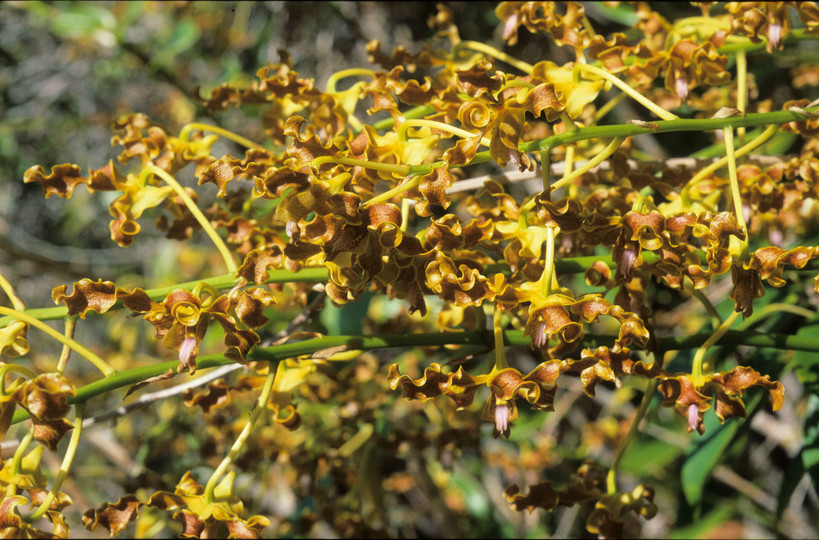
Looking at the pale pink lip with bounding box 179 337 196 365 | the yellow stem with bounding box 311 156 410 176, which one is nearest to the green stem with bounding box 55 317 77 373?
the pale pink lip with bounding box 179 337 196 365

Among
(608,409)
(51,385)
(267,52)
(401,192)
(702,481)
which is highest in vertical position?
(401,192)

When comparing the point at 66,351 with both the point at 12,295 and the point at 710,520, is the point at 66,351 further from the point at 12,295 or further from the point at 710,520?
the point at 710,520

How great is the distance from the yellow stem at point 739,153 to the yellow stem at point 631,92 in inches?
4.7

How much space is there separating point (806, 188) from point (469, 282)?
546 mm

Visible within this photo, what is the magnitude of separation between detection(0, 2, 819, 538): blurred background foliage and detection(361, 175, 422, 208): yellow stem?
243 millimetres

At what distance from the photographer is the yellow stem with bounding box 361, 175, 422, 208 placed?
686mm

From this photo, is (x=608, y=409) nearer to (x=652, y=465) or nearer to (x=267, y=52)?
(x=652, y=465)

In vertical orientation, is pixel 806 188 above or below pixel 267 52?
above

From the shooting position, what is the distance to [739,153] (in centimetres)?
83

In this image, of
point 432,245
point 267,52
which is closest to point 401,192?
point 432,245

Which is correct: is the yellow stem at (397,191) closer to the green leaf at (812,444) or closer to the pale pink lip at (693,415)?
the pale pink lip at (693,415)

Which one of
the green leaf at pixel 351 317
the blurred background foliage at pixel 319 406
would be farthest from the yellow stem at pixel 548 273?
the green leaf at pixel 351 317

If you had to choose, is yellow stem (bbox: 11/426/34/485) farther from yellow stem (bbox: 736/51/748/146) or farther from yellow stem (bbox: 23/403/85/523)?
yellow stem (bbox: 736/51/748/146)

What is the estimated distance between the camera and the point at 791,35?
107 centimetres
